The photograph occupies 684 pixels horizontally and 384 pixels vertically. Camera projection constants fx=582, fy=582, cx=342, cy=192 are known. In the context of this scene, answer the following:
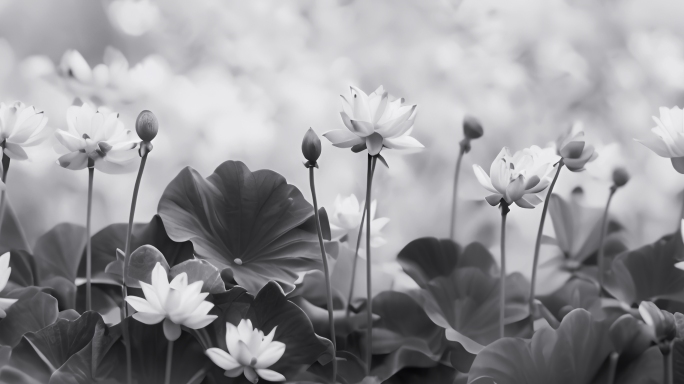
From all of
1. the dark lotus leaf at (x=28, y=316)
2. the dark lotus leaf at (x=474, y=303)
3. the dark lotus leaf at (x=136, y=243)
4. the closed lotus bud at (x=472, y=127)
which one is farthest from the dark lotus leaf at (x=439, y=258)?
the dark lotus leaf at (x=28, y=316)

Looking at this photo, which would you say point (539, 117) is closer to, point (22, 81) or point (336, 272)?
point (336, 272)

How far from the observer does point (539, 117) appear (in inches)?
28.6

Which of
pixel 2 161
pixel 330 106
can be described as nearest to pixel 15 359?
pixel 2 161

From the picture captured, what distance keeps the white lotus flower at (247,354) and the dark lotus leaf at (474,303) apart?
0.18 metres

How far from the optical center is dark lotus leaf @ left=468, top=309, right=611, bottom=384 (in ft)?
1.64

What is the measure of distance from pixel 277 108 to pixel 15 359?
373mm

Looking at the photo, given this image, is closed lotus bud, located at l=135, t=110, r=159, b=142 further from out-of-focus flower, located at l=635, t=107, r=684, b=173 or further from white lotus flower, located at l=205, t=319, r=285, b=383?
out-of-focus flower, located at l=635, t=107, r=684, b=173

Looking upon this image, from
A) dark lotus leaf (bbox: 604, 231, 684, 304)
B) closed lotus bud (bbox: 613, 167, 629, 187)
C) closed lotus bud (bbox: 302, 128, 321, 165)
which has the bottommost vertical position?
dark lotus leaf (bbox: 604, 231, 684, 304)

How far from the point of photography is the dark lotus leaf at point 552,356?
0.50 metres

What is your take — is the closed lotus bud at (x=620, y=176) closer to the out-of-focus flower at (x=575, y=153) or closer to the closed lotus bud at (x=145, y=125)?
the out-of-focus flower at (x=575, y=153)

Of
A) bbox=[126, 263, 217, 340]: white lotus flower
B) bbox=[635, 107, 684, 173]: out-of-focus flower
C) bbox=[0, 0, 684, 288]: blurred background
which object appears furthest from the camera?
bbox=[0, 0, 684, 288]: blurred background

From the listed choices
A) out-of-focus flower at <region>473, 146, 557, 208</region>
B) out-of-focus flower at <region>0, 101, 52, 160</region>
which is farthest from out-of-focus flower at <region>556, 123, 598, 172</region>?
out-of-focus flower at <region>0, 101, 52, 160</region>

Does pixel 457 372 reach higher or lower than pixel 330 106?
lower

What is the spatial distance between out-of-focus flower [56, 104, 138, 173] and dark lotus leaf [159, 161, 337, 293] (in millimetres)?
64
